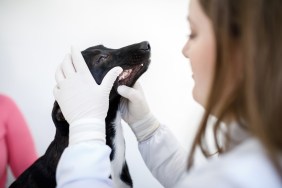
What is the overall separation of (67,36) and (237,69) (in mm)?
763

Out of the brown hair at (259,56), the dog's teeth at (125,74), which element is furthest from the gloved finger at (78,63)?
the brown hair at (259,56)

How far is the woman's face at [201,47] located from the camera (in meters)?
0.49

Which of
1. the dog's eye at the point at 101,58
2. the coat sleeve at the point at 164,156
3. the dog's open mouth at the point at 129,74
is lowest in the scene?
the coat sleeve at the point at 164,156

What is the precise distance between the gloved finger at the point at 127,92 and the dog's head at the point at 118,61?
0.6 inches

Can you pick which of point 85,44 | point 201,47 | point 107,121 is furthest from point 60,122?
point 201,47

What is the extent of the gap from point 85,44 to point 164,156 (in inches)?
20.0

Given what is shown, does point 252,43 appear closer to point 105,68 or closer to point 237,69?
point 237,69

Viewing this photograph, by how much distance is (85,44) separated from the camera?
3.63 feet

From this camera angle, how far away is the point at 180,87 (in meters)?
1.26

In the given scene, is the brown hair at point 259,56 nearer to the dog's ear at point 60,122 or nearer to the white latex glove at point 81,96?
the white latex glove at point 81,96

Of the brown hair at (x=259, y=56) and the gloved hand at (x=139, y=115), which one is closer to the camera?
the brown hair at (x=259, y=56)

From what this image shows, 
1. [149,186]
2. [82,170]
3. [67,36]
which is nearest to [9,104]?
[67,36]

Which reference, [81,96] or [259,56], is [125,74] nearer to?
[81,96]

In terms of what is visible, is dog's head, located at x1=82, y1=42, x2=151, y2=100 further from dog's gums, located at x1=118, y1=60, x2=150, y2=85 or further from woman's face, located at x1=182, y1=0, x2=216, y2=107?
woman's face, located at x1=182, y1=0, x2=216, y2=107
